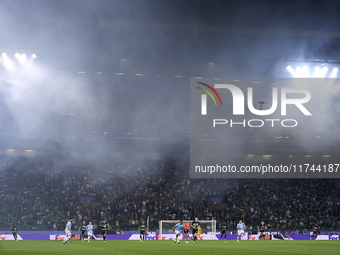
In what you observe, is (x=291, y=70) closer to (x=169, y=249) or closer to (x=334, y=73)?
(x=334, y=73)

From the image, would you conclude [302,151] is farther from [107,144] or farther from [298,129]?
[107,144]

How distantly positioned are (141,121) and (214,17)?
569 inches

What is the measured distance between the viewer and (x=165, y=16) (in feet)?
60.9

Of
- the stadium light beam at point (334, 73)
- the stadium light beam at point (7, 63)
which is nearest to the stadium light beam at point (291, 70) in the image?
the stadium light beam at point (334, 73)

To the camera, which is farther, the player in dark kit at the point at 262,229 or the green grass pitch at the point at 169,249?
the player in dark kit at the point at 262,229

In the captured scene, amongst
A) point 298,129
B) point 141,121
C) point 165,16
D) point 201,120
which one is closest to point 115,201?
point 141,121

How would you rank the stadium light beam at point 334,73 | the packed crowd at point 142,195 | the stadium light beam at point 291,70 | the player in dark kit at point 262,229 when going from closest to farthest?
the stadium light beam at point 291,70
the stadium light beam at point 334,73
the player in dark kit at point 262,229
the packed crowd at point 142,195

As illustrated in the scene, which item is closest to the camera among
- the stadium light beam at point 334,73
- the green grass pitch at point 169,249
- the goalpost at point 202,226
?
the green grass pitch at point 169,249

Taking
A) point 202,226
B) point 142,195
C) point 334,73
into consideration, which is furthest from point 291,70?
point 142,195

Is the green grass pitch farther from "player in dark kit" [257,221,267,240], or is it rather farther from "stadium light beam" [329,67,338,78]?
"stadium light beam" [329,67,338,78]

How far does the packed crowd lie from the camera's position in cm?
3133

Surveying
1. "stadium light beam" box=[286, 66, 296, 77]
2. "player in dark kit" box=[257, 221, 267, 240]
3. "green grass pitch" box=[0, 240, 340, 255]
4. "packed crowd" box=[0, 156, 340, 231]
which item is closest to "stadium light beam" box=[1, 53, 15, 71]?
"green grass pitch" box=[0, 240, 340, 255]

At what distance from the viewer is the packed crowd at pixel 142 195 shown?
103ft

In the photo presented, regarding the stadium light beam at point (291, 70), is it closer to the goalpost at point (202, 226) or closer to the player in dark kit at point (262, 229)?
the player in dark kit at point (262, 229)
